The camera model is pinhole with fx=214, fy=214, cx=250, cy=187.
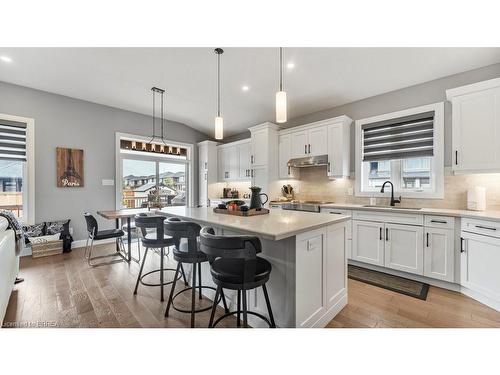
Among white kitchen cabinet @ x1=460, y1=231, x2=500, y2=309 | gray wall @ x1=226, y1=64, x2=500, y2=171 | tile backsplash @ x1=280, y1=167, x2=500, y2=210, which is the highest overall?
gray wall @ x1=226, y1=64, x2=500, y2=171

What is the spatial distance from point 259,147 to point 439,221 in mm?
3259

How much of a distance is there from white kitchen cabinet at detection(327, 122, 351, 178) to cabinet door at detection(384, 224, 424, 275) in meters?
1.21

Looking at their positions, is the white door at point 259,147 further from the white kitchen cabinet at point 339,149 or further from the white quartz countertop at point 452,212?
the white quartz countertop at point 452,212

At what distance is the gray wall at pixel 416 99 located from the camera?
9.16ft

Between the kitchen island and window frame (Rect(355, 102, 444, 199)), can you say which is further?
window frame (Rect(355, 102, 444, 199))

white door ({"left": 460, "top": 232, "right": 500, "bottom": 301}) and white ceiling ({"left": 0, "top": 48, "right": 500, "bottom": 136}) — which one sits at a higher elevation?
white ceiling ({"left": 0, "top": 48, "right": 500, "bottom": 136})

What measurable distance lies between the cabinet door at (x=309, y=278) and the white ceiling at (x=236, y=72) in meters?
2.34

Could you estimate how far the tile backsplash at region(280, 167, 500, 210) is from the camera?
105 inches

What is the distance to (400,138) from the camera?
3350mm

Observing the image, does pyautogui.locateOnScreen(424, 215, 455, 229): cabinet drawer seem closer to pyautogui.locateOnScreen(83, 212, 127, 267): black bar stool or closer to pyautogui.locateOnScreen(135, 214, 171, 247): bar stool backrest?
pyautogui.locateOnScreen(135, 214, 171, 247): bar stool backrest

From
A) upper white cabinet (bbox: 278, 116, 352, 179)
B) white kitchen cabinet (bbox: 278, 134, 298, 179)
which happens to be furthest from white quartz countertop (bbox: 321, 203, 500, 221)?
white kitchen cabinet (bbox: 278, 134, 298, 179)

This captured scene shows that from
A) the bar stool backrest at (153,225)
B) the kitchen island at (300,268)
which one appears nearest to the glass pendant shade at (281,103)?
the kitchen island at (300,268)
